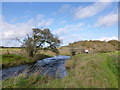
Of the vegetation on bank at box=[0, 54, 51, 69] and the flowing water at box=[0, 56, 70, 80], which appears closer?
the flowing water at box=[0, 56, 70, 80]

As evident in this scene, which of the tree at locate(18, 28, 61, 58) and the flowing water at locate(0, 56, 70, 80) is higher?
the tree at locate(18, 28, 61, 58)

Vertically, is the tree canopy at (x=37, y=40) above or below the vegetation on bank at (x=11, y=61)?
above

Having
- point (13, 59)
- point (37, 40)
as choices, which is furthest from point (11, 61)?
point (37, 40)

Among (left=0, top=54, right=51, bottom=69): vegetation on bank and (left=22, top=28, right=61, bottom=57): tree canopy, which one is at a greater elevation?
(left=22, top=28, right=61, bottom=57): tree canopy

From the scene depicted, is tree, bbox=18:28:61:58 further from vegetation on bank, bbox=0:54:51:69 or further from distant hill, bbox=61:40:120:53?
distant hill, bbox=61:40:120:53

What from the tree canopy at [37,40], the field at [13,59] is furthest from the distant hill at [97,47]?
the field at [13,59]

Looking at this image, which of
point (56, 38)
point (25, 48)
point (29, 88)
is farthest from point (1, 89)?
point (56, 38)

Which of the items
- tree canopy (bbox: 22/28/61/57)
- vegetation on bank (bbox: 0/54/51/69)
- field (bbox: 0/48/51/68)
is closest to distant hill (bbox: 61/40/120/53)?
tree canopy (bbox: 22/28/61/57)

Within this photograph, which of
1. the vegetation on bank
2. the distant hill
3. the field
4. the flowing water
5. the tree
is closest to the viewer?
the flowing water

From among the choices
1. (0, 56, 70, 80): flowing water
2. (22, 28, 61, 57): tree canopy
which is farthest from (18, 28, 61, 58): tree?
(0, 56, 70, 80): flowing water

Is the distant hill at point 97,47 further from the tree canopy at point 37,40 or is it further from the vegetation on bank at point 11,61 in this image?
the vegetation on bank at point 11,61

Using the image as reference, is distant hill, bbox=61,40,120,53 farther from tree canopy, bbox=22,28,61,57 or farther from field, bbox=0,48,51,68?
field, bbox=0,48,51,68

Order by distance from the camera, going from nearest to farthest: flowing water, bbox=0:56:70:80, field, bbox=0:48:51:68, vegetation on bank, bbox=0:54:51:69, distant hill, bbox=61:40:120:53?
1. flowing water, bbox=0:56:70:80
2. vegetation on bank, bbox=0:54:51:69
3. field, bbox=0:48:51:68
4. distant hill, bbox=61:40:120:53

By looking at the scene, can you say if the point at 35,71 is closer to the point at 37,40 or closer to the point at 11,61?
the point at 11,61
